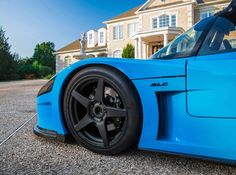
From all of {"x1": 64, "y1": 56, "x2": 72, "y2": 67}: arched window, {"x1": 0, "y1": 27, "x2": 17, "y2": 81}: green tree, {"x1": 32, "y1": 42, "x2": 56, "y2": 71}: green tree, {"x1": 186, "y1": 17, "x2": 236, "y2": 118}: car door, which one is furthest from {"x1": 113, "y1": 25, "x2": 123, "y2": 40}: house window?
{"x1": 32, "y1": 42, "x2": 56, "y2": 71}: green tree

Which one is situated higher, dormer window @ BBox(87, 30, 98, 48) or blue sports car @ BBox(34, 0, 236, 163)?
dormer window @ BBox(87, 30, 98, 48)

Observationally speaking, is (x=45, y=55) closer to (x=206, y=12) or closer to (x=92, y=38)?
(x=92, y=38)

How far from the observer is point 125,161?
70.7 inches

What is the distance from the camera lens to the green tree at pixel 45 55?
71.6m

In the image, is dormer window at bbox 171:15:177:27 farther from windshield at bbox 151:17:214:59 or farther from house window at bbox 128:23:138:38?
windshield at bbox 151:17:214:59

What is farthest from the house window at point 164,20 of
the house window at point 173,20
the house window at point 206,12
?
the house window at point 206,12

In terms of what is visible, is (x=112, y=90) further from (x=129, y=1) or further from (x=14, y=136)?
(x=129, y=1)

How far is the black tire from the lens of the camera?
1.76 m

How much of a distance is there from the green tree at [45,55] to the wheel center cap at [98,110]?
7150cm

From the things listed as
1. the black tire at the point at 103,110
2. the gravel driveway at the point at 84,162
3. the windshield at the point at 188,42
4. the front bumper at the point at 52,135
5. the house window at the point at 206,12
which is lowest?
the gravel driveway at the point at 84,162

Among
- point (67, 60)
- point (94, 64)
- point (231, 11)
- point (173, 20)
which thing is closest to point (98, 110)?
point (94, 64)

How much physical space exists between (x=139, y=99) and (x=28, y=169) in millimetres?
953

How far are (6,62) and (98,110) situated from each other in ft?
130

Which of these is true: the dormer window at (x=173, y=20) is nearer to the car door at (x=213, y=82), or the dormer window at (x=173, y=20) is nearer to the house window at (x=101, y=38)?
the house window at (x=101, y=38)
